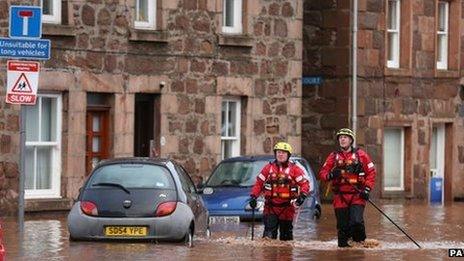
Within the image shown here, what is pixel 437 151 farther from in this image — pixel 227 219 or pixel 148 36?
pixel 227 219

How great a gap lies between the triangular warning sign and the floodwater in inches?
80.9

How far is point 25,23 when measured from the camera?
22.9 metres

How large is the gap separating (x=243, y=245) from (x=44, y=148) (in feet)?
33.0

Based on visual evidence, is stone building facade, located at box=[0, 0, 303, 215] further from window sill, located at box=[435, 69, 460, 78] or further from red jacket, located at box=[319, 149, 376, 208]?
red jacket, located at box=[319, 149, 376, 208]

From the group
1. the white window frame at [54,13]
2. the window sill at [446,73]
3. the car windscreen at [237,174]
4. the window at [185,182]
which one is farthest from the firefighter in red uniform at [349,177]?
the window sill at [446,73]

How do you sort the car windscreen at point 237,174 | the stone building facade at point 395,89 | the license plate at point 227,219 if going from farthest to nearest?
1. the stone building facade at point 395,89
2. the car windscreen at point 237,174
3. the license plate at point 227,219

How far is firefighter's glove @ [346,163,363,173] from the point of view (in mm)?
24531

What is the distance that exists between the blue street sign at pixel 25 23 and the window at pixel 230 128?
1626 cm

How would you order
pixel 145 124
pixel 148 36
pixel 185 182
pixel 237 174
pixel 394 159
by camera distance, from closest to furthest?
pixel 185 182 → pixel 237 174 → pixel 148 36 → pixel 145 124 → pixel 394 159

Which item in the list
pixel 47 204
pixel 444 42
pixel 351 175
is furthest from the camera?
pixel 444 42

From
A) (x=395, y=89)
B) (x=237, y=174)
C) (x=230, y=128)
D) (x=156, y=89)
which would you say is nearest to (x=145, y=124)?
(x=156, y=89)

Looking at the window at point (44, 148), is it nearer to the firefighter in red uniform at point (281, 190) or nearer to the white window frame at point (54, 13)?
the white window frame at point (54, 13)

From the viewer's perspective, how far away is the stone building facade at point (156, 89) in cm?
3441

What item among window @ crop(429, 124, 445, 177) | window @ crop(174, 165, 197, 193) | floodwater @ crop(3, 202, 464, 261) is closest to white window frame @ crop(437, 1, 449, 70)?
window @ crop(429, 124, 445, 177)
